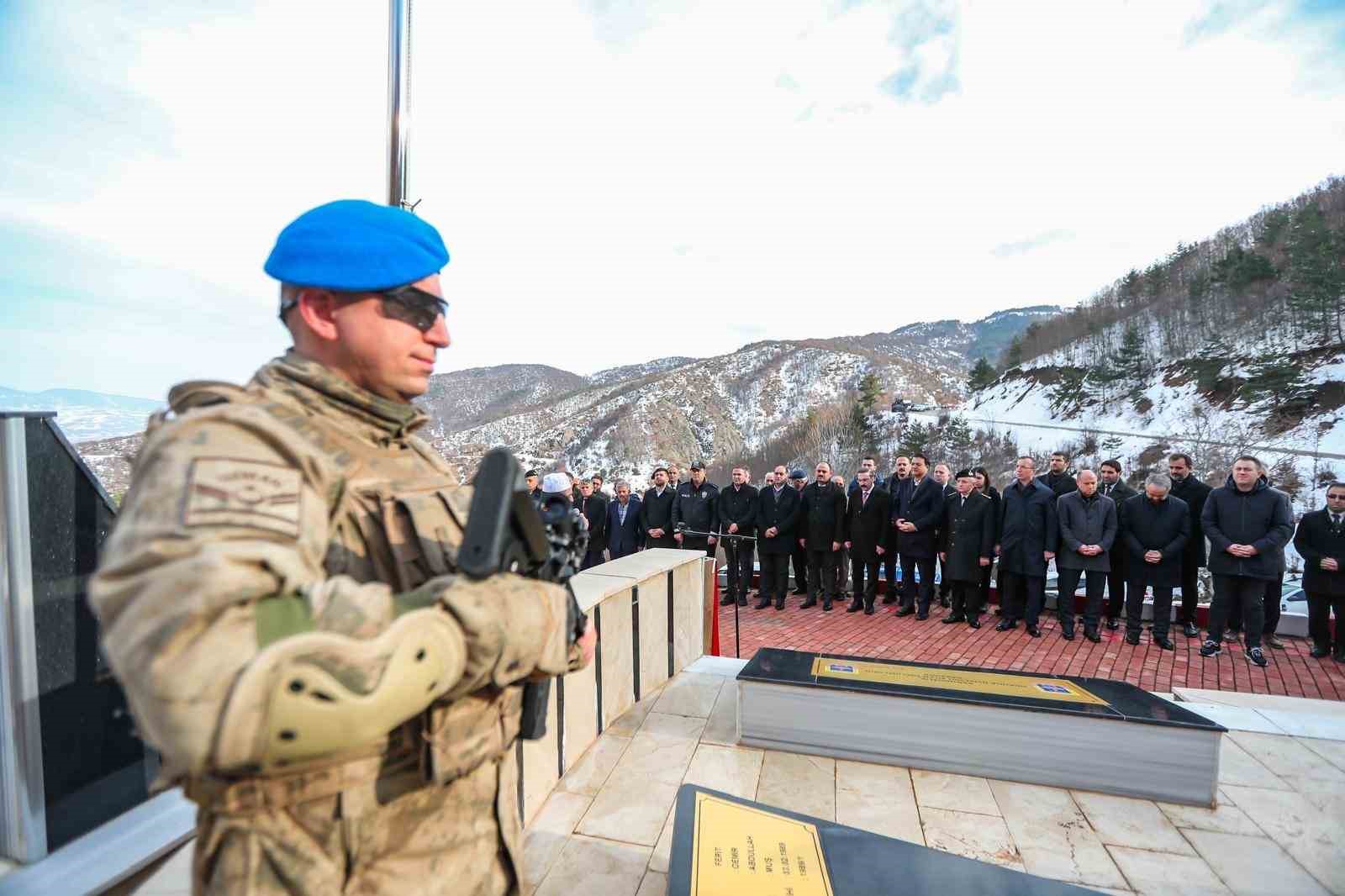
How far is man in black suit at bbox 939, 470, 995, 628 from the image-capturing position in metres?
7.86

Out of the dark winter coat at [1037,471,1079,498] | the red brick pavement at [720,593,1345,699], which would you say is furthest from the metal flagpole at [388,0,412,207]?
the dark winter coat at [1037,471,1079,498]

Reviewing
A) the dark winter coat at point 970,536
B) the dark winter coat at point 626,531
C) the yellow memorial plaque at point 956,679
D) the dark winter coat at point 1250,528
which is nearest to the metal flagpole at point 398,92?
the yellow memorial plaque at point 956,679

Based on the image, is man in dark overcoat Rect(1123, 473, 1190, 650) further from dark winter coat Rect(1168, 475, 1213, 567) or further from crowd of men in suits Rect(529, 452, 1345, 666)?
dark winter coat Rect(1168, 475, 1213, 567)

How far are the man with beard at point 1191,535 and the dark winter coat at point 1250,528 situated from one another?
696 millimetres

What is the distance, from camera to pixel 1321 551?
6.32 meters

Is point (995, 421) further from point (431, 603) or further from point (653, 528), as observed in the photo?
point (431, 603)

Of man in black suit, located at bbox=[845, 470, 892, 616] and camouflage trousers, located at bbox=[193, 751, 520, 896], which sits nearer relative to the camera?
camouflage trousers, located at bbox=[193, 751, 520, 896]

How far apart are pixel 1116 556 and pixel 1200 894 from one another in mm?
6049

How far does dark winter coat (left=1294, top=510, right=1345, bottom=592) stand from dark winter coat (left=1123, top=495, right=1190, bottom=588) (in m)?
0.92

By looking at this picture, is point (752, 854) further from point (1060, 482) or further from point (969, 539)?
point (1060, 482)

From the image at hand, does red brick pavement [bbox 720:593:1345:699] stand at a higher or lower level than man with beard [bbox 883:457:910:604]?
lower

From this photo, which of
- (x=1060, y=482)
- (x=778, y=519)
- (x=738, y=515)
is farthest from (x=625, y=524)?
(x=1060, y=482)

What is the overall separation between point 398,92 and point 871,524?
7585 mm

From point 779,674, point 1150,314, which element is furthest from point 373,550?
point 1150,314
